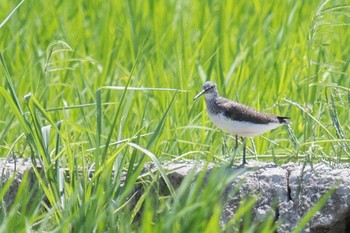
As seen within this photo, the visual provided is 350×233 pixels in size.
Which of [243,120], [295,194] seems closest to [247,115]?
[243,120]

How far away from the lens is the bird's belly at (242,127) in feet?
13.9

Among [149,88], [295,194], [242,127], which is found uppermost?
[149,88]

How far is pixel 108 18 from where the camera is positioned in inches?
246

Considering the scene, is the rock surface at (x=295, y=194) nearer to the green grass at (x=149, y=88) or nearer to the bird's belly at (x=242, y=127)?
the green grass at (x=149, y=88)

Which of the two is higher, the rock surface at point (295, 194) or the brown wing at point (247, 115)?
the brown wing at point (247, 115)

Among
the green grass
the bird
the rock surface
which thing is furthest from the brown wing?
the rock surface

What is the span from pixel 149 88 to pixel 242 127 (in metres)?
0.44

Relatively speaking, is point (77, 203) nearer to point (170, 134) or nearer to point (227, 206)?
point (227, 206)

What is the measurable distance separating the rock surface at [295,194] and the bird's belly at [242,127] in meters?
0.23

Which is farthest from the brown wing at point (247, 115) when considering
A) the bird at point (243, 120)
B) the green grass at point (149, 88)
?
the green grass at point (149, 88)

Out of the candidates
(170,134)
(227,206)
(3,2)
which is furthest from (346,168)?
(3,2)

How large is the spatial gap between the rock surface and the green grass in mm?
85

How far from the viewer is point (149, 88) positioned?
402 cm

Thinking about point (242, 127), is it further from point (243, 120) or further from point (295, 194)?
point (295, 194)
